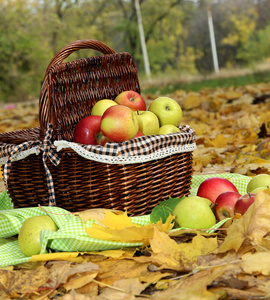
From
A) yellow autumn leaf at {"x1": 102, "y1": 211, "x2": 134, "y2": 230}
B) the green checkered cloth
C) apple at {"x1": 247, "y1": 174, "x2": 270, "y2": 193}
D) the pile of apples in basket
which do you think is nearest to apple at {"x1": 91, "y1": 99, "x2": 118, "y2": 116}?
the pile of apples in basket

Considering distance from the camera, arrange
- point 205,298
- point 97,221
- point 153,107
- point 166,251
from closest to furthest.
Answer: point 205,298
point 166,251
point 97,221
point 153,107

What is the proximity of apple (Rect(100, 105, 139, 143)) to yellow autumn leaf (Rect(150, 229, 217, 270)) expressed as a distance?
58cm

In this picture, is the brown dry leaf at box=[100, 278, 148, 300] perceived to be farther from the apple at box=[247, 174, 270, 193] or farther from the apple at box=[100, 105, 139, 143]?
the apple at box=[247, 174, 270, 193]

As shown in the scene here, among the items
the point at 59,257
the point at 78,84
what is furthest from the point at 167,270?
the point at 78,84

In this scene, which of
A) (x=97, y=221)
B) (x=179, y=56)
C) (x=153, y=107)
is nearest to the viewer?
→ (x=97, y=221)

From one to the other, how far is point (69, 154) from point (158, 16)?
31338mm

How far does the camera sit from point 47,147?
1.83 meters

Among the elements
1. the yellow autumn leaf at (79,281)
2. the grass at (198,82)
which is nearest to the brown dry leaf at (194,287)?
the yellow autumn leaf at (79,281)

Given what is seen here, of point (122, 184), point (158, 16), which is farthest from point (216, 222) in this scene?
point (158, 16)

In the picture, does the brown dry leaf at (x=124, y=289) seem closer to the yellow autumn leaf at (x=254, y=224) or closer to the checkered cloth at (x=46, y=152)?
the yellow autumn leaf at (x=254, y=224)

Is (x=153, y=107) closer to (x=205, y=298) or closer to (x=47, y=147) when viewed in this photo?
(x=47, y=147)

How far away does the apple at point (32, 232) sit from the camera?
64.9 inches

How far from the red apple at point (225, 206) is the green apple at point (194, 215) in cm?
6

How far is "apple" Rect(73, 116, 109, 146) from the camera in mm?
1981
